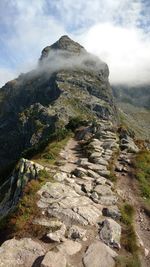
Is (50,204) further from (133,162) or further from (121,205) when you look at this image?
(133,162)

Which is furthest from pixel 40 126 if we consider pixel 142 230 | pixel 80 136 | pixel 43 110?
pixel 142 230

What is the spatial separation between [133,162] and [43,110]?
17011 cm

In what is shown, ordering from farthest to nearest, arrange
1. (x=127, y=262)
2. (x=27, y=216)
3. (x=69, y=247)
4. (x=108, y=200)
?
(x=108, y=200)
(x=27, y=216)
(x=69, y=247)
(x=127, y=262)

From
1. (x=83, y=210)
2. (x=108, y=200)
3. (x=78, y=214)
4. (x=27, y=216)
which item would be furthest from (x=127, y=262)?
(x=108, y=200)

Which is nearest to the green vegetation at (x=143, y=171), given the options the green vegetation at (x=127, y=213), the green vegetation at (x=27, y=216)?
the green vegetation at (x=127, y=213)

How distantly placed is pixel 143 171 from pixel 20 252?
16366 mm

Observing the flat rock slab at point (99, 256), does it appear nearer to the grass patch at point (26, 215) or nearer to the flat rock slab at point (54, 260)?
the flat rock slab at point (54, 260)

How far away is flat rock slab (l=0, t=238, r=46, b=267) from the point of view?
14.2m

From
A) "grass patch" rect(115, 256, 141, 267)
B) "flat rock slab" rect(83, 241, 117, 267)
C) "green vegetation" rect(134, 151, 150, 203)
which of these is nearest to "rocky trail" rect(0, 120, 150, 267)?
"flat rock slab" rect(83, 241, 117, 267)

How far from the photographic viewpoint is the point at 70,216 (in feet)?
59.4

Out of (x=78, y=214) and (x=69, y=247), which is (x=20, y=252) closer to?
(x=69, y=247)

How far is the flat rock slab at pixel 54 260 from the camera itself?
1384 centimetres

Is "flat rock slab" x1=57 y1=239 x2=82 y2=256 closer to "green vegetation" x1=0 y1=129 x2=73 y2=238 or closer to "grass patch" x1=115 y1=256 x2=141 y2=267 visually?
"green vegetation" x1=0 y1=129 x2=73 y2=238

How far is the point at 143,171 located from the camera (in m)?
29.0
